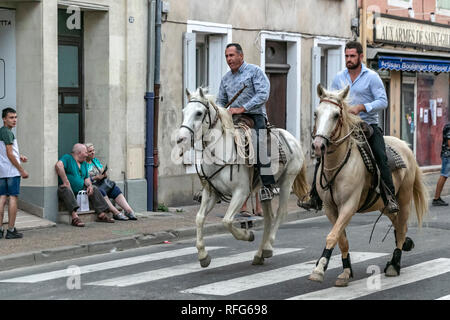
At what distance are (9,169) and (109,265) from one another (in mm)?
2724

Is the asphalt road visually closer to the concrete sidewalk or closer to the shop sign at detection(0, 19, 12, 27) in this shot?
the concrete sidewalk

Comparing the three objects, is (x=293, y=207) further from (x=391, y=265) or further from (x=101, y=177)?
(x=391, y=265)

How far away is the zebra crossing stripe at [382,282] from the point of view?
9.07 m

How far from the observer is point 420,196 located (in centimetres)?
1102

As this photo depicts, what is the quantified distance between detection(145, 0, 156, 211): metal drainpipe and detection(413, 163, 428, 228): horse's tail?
7216mm

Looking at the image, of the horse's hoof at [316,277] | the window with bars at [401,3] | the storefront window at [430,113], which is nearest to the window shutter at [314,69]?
the window with bars at [401,3]

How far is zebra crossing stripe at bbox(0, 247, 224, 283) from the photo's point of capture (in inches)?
414

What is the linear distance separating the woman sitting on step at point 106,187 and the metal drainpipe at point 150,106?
1329 millimetres

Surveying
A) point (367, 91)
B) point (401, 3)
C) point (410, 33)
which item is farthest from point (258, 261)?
point (401, 3)

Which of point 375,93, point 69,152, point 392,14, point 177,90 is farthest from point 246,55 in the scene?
point 375,93

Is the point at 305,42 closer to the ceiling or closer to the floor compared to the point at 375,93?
closer to the ceiling

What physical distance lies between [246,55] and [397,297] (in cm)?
1168

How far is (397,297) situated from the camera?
29.6ft

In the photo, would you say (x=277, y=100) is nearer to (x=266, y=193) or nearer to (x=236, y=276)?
(x=266, y=193)
